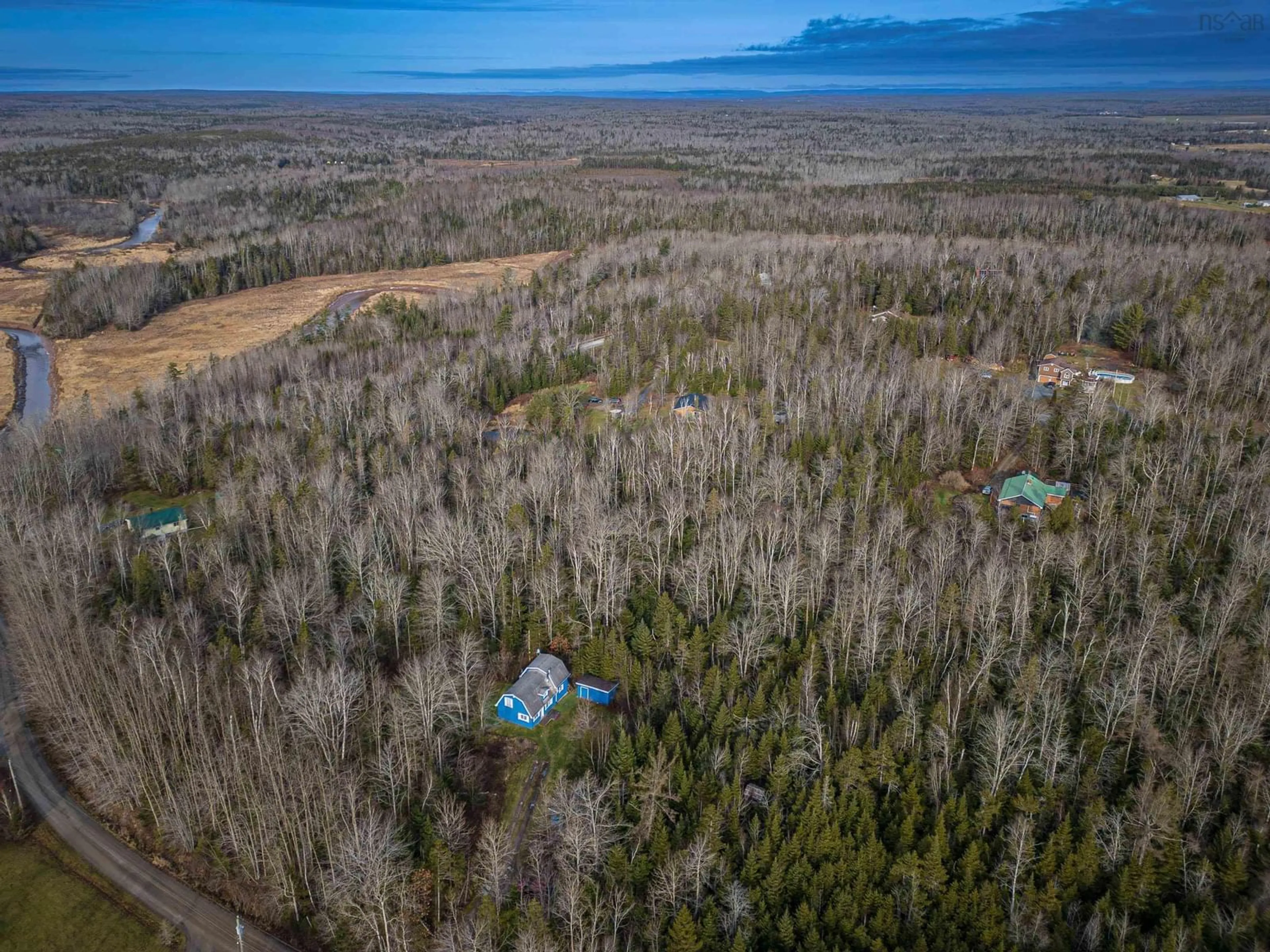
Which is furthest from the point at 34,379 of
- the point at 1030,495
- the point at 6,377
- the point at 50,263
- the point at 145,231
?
the point at 1030,495

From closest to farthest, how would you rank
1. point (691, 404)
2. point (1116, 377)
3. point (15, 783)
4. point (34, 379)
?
1. point (15, 783)
2. point (691, 404)
3. point (1116, 377)
4. point (34, 379)

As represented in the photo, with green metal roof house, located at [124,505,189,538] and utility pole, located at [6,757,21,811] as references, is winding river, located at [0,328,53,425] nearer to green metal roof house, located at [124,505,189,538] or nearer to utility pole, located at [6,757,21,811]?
green metal roof house, located at [124,505,189,538]

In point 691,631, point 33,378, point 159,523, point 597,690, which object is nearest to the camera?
point 597,690

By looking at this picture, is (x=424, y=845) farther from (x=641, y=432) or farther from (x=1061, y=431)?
(x=1061, y=431)

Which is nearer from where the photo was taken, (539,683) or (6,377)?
(539,683)

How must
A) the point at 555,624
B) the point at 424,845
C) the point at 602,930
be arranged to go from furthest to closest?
the point at 555,624, the point at 424,845, the point at 602,930

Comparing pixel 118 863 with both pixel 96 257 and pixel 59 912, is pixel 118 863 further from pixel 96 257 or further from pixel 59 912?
pixel 96 257

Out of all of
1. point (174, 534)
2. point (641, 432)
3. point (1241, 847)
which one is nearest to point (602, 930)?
point (1241, 847)
